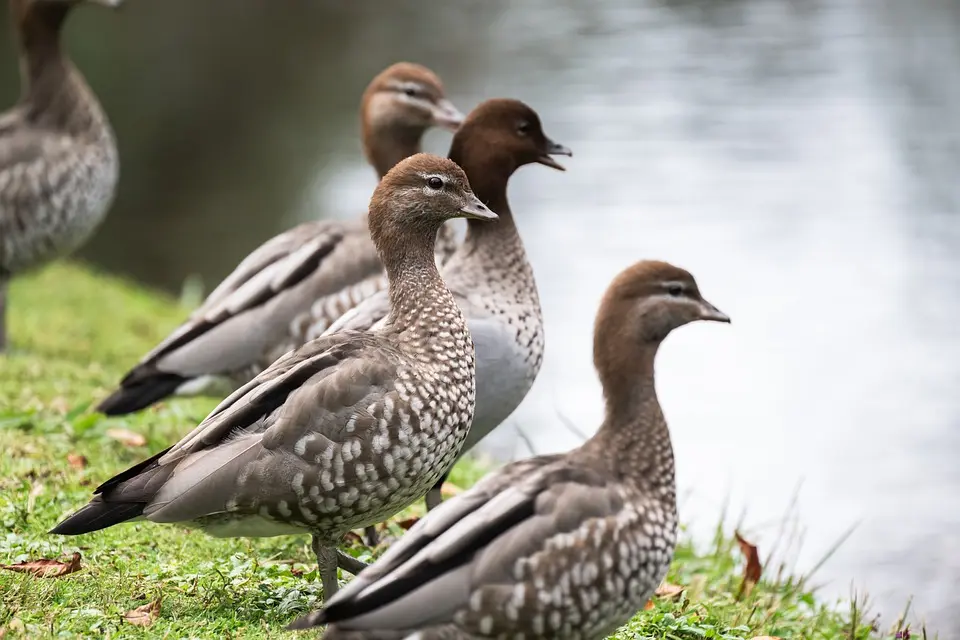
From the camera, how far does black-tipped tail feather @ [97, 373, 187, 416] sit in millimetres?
5719

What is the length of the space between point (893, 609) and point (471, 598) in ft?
11.0

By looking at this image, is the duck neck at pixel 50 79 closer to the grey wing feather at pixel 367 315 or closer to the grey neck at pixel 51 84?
the grey neck at pixel 51 84

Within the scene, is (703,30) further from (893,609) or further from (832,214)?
(893,609)

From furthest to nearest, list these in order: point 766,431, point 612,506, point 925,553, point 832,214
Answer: point 832,214, point 766,431, point 925,553, point 612,506

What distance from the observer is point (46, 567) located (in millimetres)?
4254

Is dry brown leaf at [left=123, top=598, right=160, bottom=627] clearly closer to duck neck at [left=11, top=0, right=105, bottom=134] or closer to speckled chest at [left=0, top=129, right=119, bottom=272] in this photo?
speckled chest at [left=0, top=129, right=119, bottom=272]

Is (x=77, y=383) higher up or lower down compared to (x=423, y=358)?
lower down

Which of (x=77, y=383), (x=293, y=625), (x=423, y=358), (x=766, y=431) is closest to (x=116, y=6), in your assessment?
(x=77, y=383)

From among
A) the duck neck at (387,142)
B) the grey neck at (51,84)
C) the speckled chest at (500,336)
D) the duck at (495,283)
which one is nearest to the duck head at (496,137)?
the duck at (495,283)

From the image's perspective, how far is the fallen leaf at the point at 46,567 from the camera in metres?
4.22

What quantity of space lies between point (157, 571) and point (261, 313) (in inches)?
71.0

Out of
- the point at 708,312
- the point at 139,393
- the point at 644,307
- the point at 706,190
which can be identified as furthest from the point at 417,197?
the point at 706,190

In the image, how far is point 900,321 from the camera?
10.0 meters

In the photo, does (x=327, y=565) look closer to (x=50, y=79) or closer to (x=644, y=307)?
(x=644, y=307)
